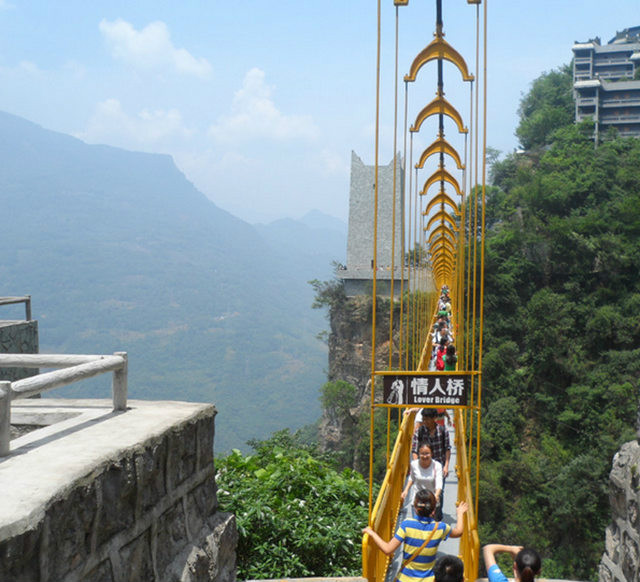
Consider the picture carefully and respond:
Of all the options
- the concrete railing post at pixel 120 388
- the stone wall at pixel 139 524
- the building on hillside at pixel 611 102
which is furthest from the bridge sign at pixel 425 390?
the building on hillside at pixel 611 102

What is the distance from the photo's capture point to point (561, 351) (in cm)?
2648

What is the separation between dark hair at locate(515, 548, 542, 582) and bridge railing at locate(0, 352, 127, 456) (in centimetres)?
205

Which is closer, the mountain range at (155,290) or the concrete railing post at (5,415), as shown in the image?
the concrete railing post at (5,415)

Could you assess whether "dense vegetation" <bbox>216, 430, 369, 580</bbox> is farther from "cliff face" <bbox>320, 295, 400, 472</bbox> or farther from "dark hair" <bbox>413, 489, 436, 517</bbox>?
"cliff face" <bbox>320, 295, 400, 472</bbox>

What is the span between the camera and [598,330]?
26.6m

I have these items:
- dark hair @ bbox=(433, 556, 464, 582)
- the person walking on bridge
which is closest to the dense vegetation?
the person walking on bridge

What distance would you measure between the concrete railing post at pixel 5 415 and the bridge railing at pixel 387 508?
1.75 m

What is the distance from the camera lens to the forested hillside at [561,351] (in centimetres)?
2027

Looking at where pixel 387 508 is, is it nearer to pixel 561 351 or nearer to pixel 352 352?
pixel 561 351

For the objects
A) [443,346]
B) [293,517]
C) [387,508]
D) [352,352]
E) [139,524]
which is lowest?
[352,352]

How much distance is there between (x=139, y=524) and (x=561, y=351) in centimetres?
2555

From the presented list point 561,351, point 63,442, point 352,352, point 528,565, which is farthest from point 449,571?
point 352,352

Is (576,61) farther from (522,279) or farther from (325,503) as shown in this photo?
(325,503)

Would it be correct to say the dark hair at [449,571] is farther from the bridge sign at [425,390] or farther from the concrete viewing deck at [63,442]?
the bridge sign at [425,390]
